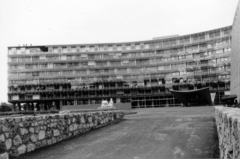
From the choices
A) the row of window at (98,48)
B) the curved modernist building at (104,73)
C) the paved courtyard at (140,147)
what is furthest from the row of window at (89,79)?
the paved courtyard at (140,147)

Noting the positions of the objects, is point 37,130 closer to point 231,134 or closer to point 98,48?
point 231,134

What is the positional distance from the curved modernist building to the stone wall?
206ft

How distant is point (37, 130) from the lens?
27.4 feet

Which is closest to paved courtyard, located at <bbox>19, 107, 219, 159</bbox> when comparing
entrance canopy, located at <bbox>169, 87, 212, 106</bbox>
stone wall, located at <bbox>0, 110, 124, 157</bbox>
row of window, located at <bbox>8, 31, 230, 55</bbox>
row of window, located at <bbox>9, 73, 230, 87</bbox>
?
stone wall, located at <bbox>0, 110, 124, 157</bbox>

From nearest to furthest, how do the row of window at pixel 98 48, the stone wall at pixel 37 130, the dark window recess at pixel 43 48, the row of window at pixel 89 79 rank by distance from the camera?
the stone wall at pixel 37 130
the row of window at pixel 89 79
the row of window at pixel 98 48
the dark window recess at pixel 43 48

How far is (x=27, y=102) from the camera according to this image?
250 feet

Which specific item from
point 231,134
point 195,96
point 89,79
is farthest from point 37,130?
point 89,79

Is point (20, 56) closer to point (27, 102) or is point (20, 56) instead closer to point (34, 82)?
point (34, 82)

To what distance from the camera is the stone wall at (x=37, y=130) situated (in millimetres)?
6922

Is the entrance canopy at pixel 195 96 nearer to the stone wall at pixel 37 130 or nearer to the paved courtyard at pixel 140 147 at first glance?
the stone wall at pixel 37 130

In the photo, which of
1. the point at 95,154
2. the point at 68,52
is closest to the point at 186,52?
the point at 68,52

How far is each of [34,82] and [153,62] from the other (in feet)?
116

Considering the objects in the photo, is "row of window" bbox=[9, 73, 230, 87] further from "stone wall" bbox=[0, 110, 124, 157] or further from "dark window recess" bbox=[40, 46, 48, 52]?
"stone wall" bbox=[0, 110, 124, 157]

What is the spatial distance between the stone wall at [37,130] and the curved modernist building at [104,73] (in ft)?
206
